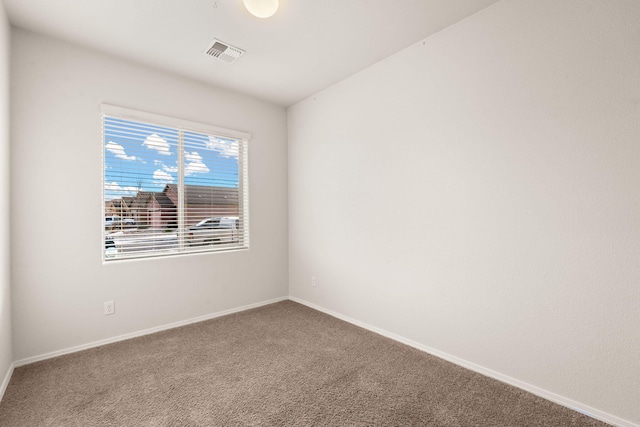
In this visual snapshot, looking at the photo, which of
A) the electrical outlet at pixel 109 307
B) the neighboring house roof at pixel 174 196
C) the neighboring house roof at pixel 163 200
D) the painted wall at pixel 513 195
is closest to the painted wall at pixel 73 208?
the electrical outlet at pixel 109 307

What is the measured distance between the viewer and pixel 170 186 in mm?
3150

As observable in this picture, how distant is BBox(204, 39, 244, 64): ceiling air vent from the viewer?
257cm

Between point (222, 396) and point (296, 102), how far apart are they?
3366mm

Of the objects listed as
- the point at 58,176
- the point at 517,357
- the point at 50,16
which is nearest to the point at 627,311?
the point at 517,357

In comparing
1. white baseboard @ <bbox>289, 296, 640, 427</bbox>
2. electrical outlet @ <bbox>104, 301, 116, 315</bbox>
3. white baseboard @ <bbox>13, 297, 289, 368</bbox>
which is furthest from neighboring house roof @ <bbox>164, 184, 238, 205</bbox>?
white baseboard @ <bbox>289, 296, 640, 427</bbox>

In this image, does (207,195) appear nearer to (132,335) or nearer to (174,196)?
(174,196)

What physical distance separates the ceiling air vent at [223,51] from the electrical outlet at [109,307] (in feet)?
8.15

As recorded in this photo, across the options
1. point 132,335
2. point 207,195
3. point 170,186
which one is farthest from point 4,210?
point 207,195

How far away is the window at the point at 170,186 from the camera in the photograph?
2795 mm

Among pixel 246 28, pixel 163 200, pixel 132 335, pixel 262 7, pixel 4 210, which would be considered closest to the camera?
pixel 262 7

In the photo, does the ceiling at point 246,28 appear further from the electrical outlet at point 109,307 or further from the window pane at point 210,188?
the electrical outlet at point 109,307

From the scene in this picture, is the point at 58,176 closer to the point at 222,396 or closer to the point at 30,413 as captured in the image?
the point at 30,413

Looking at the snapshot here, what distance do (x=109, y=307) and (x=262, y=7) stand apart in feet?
9.35

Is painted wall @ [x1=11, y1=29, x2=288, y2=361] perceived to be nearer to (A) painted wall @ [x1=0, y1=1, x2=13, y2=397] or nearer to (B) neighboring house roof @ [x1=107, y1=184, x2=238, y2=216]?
(A) painted wall @ [x1=0, y1=1, x2=13, y2=397]
